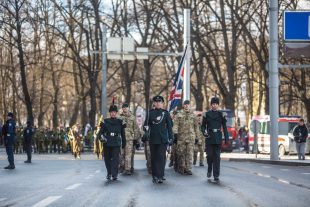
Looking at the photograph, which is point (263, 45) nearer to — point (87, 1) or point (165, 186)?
point (87, 1)

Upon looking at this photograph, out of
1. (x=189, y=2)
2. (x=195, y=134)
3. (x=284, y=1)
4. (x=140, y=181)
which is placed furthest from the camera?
(x=189, y=2)

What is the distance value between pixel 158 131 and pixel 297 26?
12772 millimetres

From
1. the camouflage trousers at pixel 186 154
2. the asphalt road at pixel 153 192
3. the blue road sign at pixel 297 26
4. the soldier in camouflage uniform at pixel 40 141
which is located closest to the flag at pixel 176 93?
the blue road sign at pixel 297 26

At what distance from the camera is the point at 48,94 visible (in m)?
66.6

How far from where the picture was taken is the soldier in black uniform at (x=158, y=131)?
16.3 m

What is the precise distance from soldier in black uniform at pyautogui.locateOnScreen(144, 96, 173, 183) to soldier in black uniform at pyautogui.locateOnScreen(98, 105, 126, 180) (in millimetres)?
749

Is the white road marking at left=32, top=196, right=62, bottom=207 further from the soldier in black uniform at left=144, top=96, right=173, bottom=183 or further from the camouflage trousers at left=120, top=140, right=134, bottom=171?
the camouflage trousers at left=120, top=140, right=134, bottom=171

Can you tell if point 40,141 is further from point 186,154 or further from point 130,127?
point 186,154

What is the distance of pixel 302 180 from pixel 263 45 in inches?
1201

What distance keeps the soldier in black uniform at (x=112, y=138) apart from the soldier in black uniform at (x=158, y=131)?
749 millimetres

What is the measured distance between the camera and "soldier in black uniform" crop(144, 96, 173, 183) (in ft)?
53.4

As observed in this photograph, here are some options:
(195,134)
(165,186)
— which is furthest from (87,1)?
(165,186)

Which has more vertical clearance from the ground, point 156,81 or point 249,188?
point 156,81

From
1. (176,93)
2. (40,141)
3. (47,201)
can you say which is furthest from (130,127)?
(40,141)
